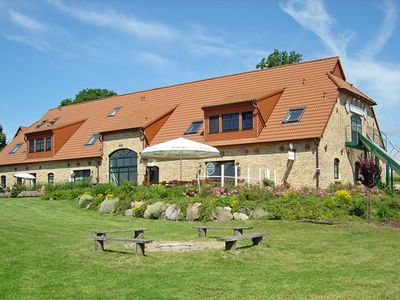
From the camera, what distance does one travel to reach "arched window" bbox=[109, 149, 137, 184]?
32.5 metres

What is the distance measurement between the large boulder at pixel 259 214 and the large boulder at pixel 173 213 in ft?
A: 9.17

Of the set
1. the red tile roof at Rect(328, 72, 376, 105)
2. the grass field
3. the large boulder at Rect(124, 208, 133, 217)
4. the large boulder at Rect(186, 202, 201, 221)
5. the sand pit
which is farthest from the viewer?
the red tile roof at Rect(328, 72, 376, 105)

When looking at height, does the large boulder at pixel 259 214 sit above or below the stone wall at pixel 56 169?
below

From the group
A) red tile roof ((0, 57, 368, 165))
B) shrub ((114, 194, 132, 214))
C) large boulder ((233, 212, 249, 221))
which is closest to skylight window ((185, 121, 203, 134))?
red tile roof ((0, 57, 368, 165))

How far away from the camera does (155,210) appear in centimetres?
2050

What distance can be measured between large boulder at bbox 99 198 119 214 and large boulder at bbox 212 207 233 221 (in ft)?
18.0

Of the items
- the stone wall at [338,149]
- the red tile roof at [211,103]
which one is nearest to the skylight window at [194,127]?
the red tile roof at [211,103]

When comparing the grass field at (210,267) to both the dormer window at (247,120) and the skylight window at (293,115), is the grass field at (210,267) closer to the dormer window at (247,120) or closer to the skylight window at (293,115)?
the skylight window at (293,115)

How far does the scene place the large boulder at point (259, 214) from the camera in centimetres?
1875

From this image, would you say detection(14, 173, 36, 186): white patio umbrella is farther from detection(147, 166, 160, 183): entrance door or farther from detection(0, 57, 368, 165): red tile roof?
detection(147, 166, 160, 183): entrance door

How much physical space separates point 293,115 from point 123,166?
11699 millimetres

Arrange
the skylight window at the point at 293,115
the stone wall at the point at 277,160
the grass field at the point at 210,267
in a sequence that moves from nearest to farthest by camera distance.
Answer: the grass field at the point at 210,267, the stone wall at the point at 277,160, the skylight window at the point at 293,115

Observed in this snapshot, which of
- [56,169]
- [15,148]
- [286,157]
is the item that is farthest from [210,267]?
[15,148]

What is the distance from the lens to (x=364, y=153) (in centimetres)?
3041
